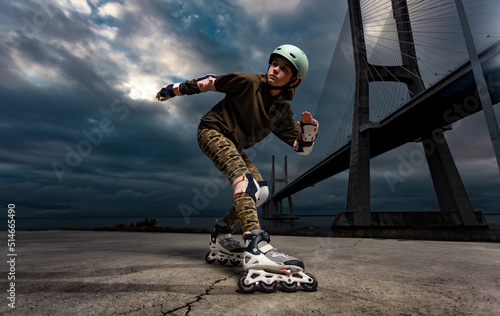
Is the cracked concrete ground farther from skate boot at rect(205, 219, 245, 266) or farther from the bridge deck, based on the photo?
the bridge deck

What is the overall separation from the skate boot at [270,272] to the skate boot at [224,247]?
607 millimetres

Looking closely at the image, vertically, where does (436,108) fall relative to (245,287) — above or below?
above

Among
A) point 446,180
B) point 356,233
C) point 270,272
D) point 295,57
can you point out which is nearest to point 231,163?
point 270,272

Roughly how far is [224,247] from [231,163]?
79 cm

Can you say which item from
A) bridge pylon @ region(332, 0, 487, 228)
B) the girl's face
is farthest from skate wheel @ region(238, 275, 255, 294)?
bridge pylon @ region(332, 0, 487, 228)

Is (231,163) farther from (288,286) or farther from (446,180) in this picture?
(446,180)

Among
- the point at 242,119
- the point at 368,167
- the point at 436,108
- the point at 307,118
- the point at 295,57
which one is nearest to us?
the point at 295,57

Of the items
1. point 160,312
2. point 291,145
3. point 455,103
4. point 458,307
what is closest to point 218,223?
point 291,145

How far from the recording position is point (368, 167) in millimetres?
14070

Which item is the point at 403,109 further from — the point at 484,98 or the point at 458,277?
the point at 458,277

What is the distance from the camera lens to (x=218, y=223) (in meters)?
2.18

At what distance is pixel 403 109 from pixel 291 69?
533 inches

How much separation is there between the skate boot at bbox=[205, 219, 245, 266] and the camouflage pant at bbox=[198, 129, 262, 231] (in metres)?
0.36

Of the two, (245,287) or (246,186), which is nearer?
(245,287)
